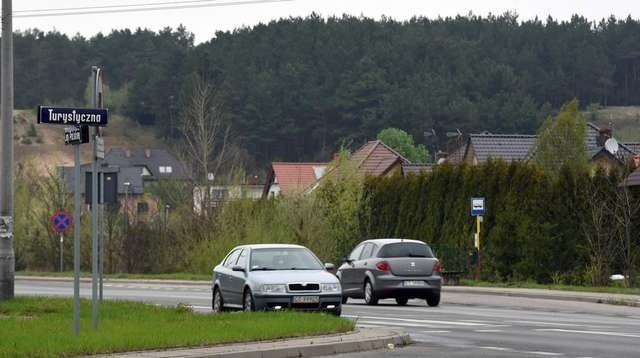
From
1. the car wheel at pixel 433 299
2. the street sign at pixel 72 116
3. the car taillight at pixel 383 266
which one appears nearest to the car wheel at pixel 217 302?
the car taillight at pixel 383 266

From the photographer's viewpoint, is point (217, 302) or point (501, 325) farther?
point (217, 302)

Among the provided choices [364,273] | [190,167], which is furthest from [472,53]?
[364,273]

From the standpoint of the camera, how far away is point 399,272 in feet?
106

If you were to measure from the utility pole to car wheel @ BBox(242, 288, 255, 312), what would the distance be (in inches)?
186

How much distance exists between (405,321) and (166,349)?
9.43 metres

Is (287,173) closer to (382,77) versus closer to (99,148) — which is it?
(382,77)

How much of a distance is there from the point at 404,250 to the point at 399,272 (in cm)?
76

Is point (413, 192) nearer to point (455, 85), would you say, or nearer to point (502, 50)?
point (455, 85)

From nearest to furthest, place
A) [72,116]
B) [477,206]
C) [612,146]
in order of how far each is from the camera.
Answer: [72,116] → [477,206] → [612,146]

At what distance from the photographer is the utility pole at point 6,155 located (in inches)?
1062

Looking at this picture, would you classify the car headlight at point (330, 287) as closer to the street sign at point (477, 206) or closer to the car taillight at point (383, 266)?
the car taillight at point (383, 266)

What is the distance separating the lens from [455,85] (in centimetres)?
15875

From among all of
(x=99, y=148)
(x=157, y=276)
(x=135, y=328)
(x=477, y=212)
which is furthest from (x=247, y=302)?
(x=157, y=276)

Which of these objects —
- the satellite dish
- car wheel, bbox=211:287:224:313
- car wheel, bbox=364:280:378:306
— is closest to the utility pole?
car wheel, bbox=211:287:224:313
